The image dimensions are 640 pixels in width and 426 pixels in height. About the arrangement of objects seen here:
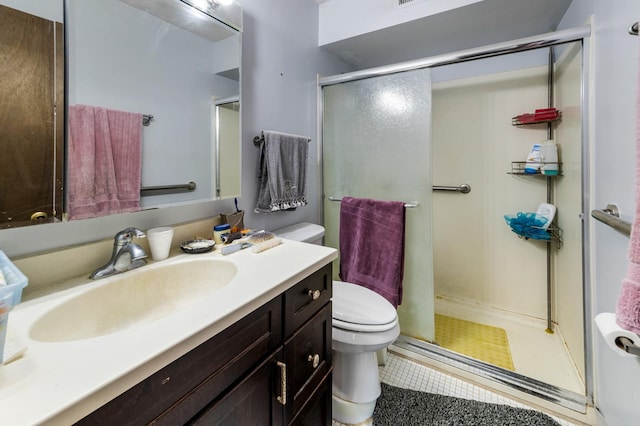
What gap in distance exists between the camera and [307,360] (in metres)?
0.88

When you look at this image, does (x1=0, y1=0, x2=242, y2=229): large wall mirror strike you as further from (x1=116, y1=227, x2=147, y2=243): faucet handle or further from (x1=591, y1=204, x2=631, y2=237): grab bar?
(x1=591, y1=204, x2=631, y2=237): grab bar

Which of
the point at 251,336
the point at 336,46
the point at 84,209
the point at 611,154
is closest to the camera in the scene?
the point at 251,336

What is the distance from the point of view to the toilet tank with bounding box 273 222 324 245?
1.49 metres

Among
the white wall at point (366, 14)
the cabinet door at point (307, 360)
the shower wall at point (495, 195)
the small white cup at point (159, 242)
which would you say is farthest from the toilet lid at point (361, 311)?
the white wall at point (366, 14)

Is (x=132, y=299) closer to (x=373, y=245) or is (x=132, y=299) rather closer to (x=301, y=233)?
(x=301, y=233)

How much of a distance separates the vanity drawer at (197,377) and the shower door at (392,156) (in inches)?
45.2

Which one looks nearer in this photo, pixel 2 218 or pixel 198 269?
pixel 2 218

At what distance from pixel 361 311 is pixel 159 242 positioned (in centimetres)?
86

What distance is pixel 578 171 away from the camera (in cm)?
136

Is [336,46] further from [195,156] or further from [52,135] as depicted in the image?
[52,135]

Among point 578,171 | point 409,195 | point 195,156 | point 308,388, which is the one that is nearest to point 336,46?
point 409,195

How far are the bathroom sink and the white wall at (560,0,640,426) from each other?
4.33 feet

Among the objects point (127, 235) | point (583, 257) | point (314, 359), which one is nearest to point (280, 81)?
point (127, 235)

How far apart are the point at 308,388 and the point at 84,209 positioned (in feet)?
Answer: 2.84
